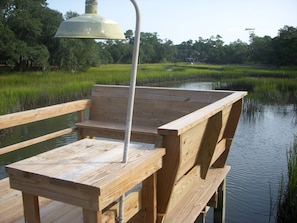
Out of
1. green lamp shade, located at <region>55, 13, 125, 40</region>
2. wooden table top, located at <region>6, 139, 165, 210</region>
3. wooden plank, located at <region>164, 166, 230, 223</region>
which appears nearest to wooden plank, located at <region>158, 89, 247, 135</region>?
wooden table top, located at <region>6, 139, 165, 210</region>

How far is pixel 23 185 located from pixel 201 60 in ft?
250

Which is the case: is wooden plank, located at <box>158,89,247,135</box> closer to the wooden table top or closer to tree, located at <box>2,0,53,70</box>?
the wooden table top

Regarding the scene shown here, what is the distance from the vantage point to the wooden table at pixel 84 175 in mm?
1321

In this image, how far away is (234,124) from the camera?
11.1 feet

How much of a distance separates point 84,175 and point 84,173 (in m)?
0.02

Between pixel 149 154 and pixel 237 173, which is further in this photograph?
pixel 237 173

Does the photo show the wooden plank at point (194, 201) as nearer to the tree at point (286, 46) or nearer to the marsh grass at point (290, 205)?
the marsh grass at point (290, 205)

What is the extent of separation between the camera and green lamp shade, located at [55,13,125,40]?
1.41 meters

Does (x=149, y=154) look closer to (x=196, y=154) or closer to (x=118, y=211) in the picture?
(x=118, y=211)

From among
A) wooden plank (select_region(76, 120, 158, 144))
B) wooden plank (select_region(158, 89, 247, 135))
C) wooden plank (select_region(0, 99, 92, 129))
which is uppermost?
wooden plank (select_region(158, 89, 247, 135))

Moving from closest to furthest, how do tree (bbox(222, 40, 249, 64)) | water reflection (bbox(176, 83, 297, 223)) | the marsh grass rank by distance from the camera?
the marsh grass < water reflection (bbox(176, 83, 297, 223)) < tree (bbox(222, 40, 249, 64))

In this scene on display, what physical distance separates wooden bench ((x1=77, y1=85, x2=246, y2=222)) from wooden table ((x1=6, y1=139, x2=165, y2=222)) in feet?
1.03

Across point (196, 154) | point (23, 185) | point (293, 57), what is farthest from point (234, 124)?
point (293, 57)

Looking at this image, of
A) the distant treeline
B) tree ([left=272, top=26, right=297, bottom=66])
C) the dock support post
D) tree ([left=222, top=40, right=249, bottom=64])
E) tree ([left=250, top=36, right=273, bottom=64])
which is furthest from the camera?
tree ([left=222, top=40, right=249, bottom=64])
